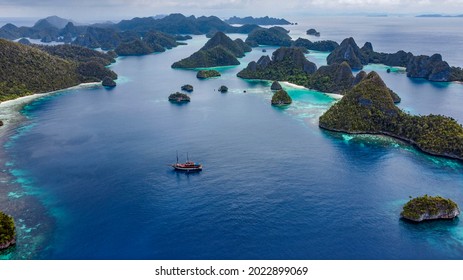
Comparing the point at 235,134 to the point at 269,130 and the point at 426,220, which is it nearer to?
the point at 269,130

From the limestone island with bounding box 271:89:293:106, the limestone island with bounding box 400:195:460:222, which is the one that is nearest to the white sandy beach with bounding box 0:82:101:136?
the limestone island with bounding box 271:89:293:106

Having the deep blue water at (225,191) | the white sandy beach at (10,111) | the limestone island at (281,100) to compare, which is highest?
the limestone island at (281,100)

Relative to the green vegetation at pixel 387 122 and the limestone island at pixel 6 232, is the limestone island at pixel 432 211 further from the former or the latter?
the limestone island at pixel 6 232

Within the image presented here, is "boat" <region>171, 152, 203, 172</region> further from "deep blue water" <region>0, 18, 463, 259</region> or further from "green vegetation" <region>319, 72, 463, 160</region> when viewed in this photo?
"green vegetation" <region>319, 72, 463, 160</region>

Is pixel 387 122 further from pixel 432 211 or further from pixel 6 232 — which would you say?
pixel 6 232

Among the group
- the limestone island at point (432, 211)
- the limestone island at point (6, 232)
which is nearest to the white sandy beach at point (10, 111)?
the limestone island at point (6, 232)

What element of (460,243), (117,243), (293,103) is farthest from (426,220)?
(293,103)
